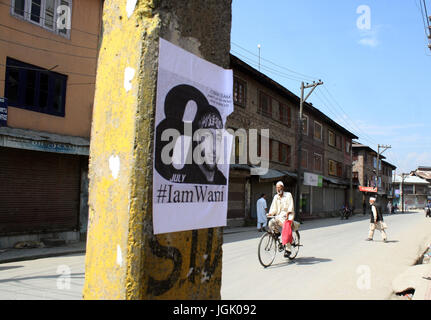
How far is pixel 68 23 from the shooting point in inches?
500

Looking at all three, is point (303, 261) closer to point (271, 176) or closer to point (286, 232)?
point (286, 232)

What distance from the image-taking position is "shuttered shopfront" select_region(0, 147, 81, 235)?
1097 cm

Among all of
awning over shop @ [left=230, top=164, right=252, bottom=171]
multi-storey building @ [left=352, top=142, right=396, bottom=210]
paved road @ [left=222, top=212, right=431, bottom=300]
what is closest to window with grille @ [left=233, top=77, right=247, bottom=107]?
awning over shop @ [left=230, top=164, right=252, bottom=171]

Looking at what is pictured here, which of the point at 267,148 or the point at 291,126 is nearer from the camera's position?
the point at 267,148

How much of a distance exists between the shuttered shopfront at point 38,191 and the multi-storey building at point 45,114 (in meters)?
0.03

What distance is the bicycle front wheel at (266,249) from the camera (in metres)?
7.88

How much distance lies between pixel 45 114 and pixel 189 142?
11.4 metres

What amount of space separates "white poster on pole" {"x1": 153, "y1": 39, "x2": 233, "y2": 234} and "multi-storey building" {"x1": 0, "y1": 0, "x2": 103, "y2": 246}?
9.90 meters

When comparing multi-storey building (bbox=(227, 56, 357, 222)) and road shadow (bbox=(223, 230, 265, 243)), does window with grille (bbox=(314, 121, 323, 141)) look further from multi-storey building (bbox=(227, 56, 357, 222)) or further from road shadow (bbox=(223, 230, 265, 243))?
road shadow (bbox=(223, 230, 265, 243))

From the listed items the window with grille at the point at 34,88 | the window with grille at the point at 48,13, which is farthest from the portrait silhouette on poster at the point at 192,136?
the window with grille at the point at 48,13

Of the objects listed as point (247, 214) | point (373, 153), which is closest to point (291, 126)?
point (247, 214)

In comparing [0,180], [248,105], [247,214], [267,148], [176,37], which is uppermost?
[248,105]
